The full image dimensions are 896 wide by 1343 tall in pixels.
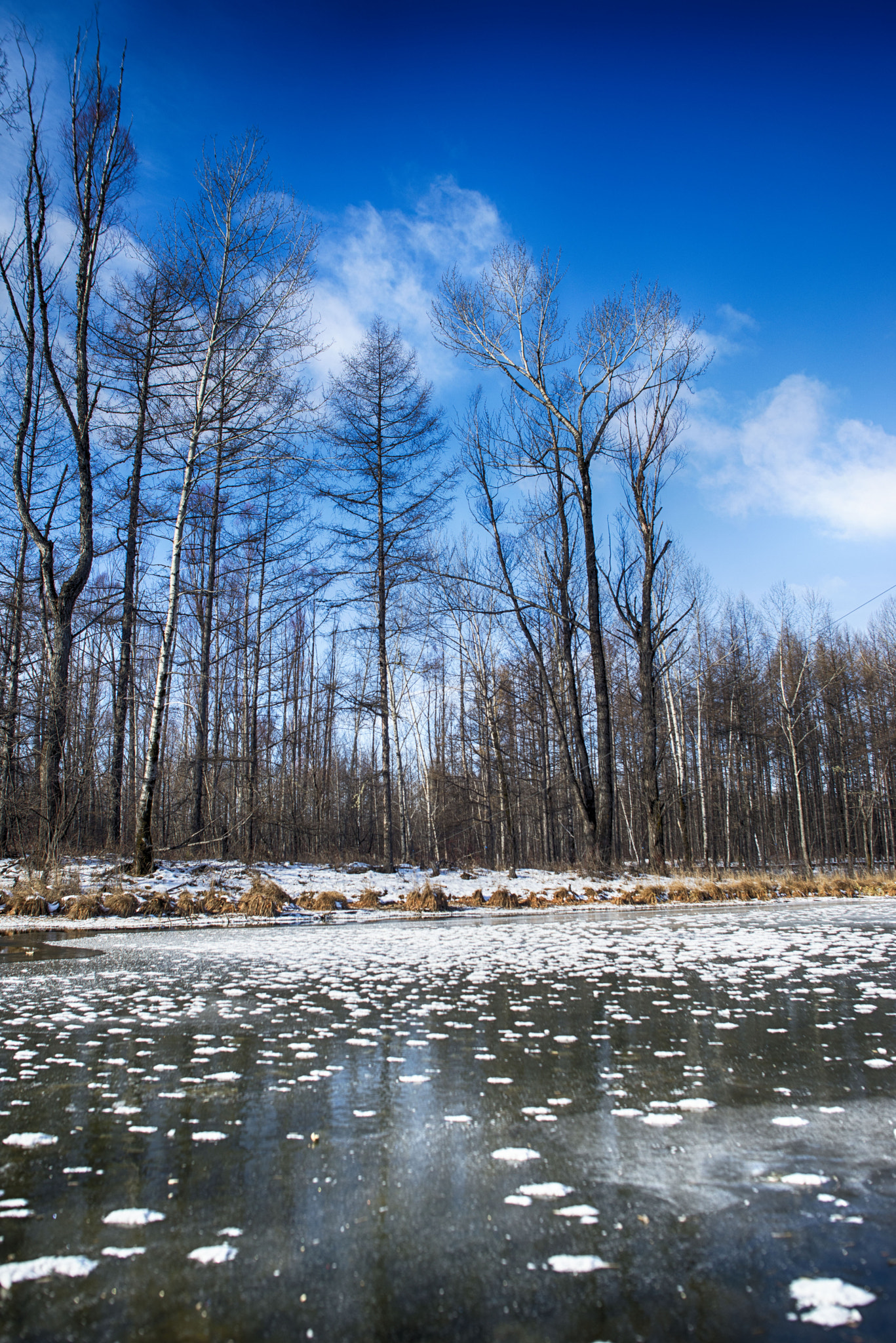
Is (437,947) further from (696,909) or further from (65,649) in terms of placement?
(65,649)

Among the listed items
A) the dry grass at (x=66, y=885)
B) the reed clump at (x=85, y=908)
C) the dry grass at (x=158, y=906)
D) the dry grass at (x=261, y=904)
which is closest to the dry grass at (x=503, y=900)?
the dry grass at (x=261, y=904)

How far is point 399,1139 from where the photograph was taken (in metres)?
2.04

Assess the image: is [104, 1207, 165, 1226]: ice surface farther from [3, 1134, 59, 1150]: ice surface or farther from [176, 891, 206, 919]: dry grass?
[176, 891, 206, 919]: dry grass

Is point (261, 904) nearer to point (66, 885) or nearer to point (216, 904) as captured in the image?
point (216, 904)

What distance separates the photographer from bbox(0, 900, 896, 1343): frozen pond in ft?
4.16

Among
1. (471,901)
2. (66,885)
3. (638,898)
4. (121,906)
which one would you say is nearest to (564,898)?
(638,898)

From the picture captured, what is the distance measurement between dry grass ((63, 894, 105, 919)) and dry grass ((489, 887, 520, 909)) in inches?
213

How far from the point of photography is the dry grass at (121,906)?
8.70 metres

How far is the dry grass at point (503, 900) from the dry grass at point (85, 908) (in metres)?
5.42

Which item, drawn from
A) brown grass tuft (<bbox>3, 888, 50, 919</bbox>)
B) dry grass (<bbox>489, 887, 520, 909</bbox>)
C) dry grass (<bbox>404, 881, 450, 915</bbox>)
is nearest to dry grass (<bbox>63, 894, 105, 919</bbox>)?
brown grass tuft (<bbox>3, 888, 50, 919</bbox>)

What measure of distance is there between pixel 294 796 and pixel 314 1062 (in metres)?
22.1

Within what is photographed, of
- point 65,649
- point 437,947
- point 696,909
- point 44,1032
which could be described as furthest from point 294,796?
point 44,1032

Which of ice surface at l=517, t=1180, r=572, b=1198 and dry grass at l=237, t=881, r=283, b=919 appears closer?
ice surface at l=517, t=1180, r=572, b=1198

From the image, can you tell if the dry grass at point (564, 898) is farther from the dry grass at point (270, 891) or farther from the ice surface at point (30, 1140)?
the ice surface at point (30, 1140)
